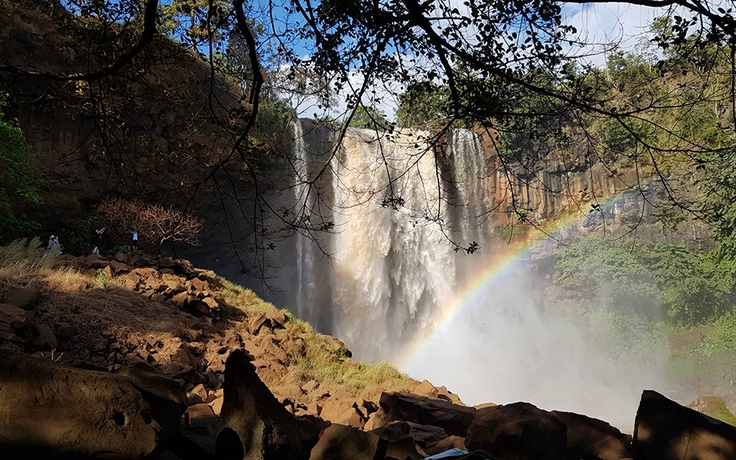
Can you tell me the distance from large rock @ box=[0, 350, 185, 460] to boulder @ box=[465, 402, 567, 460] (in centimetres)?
186

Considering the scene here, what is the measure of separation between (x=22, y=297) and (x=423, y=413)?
20.7 feet

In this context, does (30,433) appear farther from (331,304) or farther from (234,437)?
(331,304)

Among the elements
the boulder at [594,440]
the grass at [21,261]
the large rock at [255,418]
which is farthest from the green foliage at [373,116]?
the grass at [21,261]

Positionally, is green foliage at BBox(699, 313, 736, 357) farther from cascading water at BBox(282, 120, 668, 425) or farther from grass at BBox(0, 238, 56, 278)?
grass at BBox(0, 238, 56, 278)

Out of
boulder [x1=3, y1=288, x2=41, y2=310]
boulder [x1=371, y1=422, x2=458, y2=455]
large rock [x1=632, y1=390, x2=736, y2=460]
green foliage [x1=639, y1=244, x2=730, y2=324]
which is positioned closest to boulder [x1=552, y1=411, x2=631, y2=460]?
large rock [x1=632, y1=390, x2=736, y2=460]

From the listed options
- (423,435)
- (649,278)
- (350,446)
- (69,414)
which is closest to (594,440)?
(423,435)

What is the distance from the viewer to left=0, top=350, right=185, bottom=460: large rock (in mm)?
1845

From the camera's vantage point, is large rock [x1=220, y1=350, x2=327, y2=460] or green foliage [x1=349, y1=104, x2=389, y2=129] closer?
large rock [x1=220, y1=350, x2=327, y2=460]

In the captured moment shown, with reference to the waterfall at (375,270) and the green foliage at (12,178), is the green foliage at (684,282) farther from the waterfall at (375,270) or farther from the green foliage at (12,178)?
the green foliage at (12,178)

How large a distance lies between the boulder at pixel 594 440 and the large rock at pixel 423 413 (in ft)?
3.04

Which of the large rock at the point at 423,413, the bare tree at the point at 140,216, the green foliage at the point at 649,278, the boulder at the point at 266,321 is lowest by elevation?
the green foliage at the point at 649,278

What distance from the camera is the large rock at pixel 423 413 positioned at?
161 inches

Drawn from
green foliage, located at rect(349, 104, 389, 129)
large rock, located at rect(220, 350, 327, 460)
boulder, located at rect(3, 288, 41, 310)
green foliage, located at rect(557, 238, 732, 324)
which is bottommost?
green foliage, located at rect(557, 238, 732, 324)

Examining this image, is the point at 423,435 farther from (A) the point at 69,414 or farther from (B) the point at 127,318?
(B) the point at 127,318
